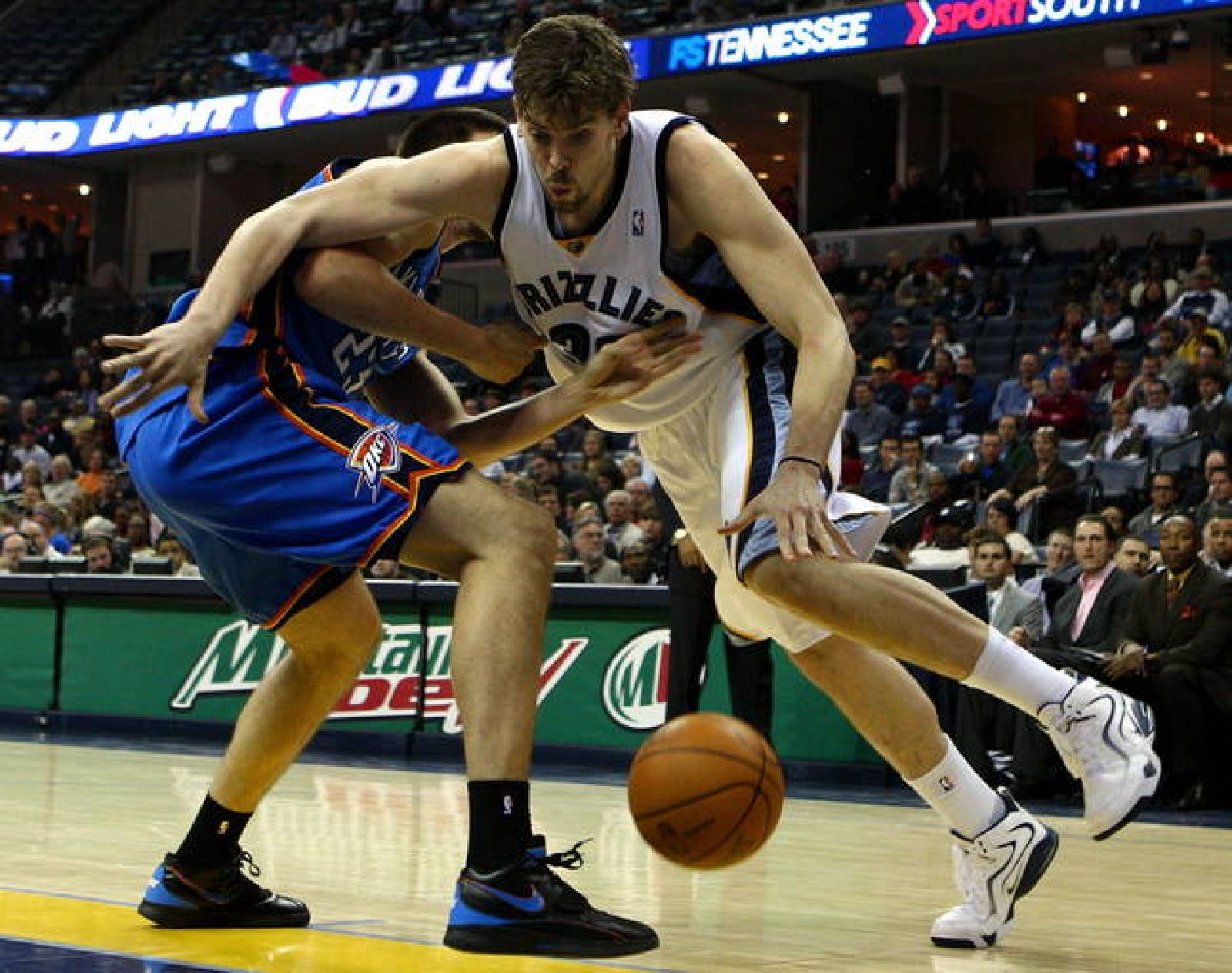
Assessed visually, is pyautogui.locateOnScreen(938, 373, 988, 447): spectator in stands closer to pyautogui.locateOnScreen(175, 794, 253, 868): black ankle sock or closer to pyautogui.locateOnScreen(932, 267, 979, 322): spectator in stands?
pyautogui.locateOnScreen(932, 267, 979, 322): spectator in stands

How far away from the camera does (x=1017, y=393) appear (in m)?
16.1

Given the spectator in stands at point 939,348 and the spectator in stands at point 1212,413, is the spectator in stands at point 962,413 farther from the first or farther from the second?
the spectator in stands at point 1212,413

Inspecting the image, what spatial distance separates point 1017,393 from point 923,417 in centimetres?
83

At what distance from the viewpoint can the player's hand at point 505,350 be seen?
405 cm

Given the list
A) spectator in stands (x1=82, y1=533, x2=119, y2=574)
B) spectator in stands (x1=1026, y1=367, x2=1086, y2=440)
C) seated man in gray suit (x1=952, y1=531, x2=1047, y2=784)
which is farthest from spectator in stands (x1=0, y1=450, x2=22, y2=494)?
seated man in gray suit (x1=952, y1=531, x2=1047, y2=784)

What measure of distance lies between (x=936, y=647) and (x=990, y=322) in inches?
624

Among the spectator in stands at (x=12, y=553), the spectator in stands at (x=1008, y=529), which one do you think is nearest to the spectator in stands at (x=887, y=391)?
the spectator in stands at (x=1008, y=529)

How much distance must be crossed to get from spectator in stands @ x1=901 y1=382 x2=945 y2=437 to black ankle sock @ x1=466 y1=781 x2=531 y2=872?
12819 mm

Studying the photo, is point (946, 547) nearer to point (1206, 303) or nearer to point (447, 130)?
point (1206, 303)

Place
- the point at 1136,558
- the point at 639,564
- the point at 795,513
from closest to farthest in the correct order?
1. the point at 795,513
2. the point at 1136,558
3. the point at 639,564

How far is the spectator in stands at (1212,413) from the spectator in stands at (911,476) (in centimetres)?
192

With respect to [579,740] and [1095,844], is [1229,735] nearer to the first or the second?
[1095,844]

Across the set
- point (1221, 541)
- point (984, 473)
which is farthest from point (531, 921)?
point (984, 473)

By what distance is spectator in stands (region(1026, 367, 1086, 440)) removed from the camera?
1490 cm
